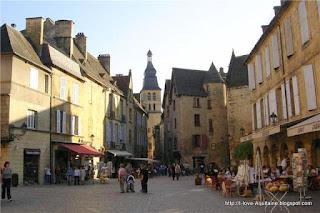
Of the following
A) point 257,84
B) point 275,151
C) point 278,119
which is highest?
point 257,84

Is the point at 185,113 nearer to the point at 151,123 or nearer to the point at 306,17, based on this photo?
the point at 306,17

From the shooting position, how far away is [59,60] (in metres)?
23.8

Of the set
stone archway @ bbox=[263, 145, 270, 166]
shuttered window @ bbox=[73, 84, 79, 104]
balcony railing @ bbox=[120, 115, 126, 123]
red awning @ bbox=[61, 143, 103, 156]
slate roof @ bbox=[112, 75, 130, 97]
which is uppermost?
slate roof @ bbox=[112, 75, 130, 97]

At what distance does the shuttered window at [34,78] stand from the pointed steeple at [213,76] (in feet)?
88.4

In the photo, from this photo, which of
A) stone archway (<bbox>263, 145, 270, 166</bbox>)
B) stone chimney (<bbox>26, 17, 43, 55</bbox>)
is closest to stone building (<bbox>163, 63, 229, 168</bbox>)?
stone archway (<bbox>263, 145, 270, 166</bbox>)

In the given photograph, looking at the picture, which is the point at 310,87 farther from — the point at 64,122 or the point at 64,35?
the point at 64,35

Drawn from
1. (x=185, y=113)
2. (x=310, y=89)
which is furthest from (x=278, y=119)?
(x=185, y=113)

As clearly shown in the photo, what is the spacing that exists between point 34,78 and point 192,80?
27038mm

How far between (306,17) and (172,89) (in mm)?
32793

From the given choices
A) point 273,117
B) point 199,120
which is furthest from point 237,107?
point 273,117

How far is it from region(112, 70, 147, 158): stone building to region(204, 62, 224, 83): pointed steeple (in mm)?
9765

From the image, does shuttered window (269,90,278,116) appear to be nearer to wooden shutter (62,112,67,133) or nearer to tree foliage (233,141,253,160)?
tree foliage (233,141,253,160)

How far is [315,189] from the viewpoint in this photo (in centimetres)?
1316

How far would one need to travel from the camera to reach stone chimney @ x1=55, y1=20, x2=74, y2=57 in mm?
27547
